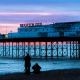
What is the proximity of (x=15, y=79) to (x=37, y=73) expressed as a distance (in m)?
4.25

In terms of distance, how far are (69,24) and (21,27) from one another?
23652 millimetres

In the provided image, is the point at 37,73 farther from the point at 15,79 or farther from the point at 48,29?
the point at 48,29

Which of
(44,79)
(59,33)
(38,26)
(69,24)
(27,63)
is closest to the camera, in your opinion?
(44,79)

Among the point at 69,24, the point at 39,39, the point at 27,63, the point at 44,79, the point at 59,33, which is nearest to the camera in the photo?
the point at 44,79

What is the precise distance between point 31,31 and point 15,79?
342 ft

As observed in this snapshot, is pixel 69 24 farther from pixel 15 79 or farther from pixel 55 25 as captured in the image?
pixel 15 79

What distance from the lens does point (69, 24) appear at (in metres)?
126

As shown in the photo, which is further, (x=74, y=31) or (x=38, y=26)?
(x=38, y=26)

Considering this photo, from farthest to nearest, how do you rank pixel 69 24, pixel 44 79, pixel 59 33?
1. pixel 69 24
2. pixel 59 33
3. pixel 44 79

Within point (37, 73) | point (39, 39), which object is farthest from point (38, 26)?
point (37, 73)

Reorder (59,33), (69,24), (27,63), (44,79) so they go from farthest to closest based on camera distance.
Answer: (69,24), (59,33), (27,63), (44,79)

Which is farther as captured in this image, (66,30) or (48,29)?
(48,29)

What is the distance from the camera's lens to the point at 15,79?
1194 inches

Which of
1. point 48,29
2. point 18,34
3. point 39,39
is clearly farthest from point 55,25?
point 39,39
